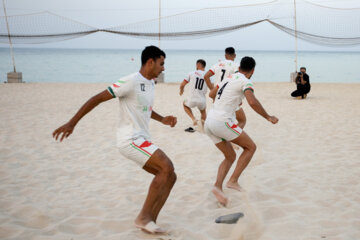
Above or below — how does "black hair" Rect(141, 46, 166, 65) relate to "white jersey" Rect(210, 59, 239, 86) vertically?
above

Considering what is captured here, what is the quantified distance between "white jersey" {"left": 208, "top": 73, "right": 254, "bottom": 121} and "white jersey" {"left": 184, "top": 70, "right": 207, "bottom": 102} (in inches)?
133

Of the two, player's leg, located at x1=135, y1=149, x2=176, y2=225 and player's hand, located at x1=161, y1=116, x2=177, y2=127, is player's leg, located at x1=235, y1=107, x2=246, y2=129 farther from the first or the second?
player's leg, located at x1=135, y1=149, x2=176, y2=225

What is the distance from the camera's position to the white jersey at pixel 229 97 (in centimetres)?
349

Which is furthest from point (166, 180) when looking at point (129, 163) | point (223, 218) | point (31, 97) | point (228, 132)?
point (31, 97)

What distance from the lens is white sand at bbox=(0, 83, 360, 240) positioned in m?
2.89

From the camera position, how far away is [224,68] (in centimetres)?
580

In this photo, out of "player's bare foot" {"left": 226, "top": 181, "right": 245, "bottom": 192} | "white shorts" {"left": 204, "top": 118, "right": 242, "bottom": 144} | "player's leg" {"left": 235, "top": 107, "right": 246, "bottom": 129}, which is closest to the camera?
"white shorts" {"left": 204, "top": 118, "right": 242, "bottom": 144}

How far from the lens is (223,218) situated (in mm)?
2969

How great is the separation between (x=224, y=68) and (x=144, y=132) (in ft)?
11.0

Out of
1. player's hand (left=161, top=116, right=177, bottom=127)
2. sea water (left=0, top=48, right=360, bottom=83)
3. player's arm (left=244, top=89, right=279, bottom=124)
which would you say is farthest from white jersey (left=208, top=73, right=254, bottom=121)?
sea water (left=0, top=48, right=360, bottom=83)

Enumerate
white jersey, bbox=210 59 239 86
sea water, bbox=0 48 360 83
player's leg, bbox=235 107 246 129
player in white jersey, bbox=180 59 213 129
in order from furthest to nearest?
1. sea water, bbox=0 48 360 83
2. player in white jersey, bbox=180 59 213 129
3. white jersey, bbox=210 59 239 86
4. player's leg, bbox=235 107 246 129

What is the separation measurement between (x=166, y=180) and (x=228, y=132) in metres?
1.08

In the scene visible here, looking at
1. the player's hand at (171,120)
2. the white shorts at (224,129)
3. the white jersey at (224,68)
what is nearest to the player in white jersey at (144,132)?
the player's hand at (171,120)

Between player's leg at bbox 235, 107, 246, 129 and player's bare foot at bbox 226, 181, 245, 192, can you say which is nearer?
player's bare foot at bbox 226, 181, 245, 192
